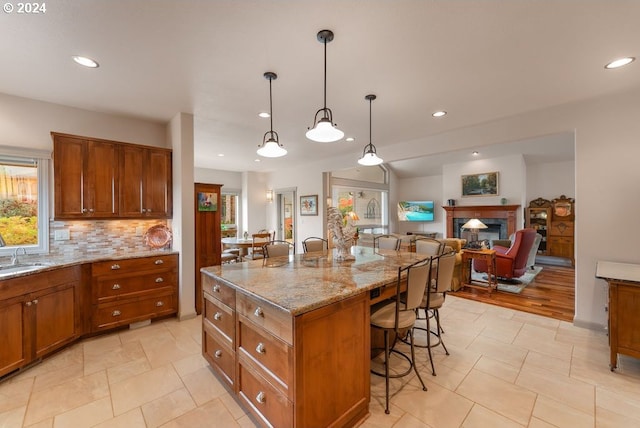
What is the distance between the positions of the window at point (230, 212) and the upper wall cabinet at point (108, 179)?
4.55 meters

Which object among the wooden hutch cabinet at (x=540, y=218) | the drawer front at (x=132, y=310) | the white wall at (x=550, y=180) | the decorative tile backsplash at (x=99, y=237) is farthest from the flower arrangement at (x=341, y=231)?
the white wall at (x=550, y=180)

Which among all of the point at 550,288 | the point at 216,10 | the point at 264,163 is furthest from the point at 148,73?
the point at 550,288

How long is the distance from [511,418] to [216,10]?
10.8 ft

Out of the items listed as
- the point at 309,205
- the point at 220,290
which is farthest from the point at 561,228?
the point at 220,290

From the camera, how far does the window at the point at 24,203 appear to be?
2809mm

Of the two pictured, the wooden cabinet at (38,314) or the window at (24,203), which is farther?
the window at (24,203)

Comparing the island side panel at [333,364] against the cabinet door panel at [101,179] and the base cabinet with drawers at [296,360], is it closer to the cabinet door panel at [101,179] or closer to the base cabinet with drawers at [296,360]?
the base cabinet with drawers at [296,360]

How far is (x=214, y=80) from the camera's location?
2.58 m

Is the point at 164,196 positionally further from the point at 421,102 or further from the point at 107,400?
the point at 421,102

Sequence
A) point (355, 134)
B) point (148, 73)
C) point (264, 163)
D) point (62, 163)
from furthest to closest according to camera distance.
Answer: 1. point (264, 163)
2. point (355, 134)
3. point (62, 163)
4. point (148, 73)

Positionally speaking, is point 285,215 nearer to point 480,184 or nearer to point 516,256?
point 480,184

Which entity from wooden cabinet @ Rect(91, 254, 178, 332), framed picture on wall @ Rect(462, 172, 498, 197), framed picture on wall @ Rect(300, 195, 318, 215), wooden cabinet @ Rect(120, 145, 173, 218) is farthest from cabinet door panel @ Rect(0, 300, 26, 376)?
framed picture on wall @ Rect(462, 172, 498, 197)

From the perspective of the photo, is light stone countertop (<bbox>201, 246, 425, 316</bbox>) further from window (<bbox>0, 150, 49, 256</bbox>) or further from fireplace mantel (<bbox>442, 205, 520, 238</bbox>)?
fireplace mantel (<bbox>442, 205, 520, 238</bbox>)

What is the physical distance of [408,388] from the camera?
2.09 m
